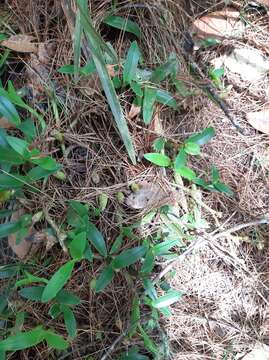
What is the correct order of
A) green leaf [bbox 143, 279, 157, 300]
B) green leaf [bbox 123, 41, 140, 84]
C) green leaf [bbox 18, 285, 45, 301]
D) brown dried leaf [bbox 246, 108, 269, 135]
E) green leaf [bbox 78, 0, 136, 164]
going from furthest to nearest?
brown dried leaf [bbox 246, 108, 269, 135], green leaf [bbox 123, 41, 140, 84], green leaf [bbox 143, 279, 157, 300], green leaf [bbox 18, 285, 45, 301], green leaf [bbox 78, 0, 136, 164]

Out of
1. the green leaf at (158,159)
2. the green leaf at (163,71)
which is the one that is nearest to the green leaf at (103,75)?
the green leaf at (158,159)

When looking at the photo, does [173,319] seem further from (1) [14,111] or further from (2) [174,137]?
(1) [14,111]

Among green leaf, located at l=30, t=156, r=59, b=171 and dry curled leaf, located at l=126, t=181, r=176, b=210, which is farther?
dry curled leaf, located at l=126, t=181, r=176, b=210

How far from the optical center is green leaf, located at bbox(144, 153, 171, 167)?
1.42 meters

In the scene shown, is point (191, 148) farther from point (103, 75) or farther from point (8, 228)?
point (8, 228)

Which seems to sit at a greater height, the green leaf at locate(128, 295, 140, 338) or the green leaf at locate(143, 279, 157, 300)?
the green leaf at locate(143, 279, 157, 300)

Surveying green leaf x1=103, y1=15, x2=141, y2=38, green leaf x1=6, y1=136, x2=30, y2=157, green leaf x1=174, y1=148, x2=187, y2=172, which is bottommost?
green leaf x1=174, y1=148, x2=187, y2=172

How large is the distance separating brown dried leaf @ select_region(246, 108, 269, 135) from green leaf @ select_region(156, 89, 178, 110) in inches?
13.4

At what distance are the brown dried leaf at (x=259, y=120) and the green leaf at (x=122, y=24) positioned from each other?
522 mm

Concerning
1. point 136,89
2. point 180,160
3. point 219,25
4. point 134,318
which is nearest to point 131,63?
point 136,89

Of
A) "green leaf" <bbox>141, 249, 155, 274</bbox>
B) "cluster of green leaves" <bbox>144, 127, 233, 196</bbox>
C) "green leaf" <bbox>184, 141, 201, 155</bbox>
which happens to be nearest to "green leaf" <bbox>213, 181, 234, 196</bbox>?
"cluster of green leaves" <bbox>144, 127, 233, 196</bbox>

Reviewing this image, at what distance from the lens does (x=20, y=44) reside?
57.8 inches

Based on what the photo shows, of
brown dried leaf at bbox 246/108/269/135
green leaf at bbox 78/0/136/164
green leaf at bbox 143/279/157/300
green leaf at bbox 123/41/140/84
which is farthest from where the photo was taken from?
brown dried leaf at bbox 246/108/269/135

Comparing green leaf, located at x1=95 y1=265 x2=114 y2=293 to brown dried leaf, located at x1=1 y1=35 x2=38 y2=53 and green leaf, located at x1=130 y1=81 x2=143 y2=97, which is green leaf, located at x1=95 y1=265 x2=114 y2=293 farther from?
brown dried leaf, located at x1=1 y1=35 x2=38 y2=53
